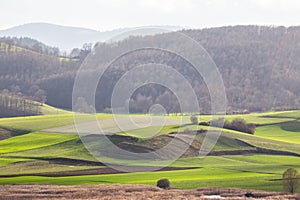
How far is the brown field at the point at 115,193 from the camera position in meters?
45.1

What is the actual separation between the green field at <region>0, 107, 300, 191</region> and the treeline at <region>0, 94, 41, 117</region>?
5223 cm

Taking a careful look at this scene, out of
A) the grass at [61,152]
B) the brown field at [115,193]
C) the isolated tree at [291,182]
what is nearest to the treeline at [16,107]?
the grass at [61,152]

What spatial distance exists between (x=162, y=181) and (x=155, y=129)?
1699 inches

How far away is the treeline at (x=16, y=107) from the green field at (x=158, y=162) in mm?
52227

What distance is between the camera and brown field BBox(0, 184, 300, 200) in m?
45.1

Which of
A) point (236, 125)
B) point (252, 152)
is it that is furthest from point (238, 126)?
point (252, 152)

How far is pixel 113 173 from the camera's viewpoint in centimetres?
6469

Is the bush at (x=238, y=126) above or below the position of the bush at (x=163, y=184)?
above

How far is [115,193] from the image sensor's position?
4744cm

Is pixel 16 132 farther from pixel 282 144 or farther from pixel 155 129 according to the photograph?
pixel 282 144

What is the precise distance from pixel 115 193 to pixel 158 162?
1005 inches

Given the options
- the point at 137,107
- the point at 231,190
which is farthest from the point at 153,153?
the point at 137,107

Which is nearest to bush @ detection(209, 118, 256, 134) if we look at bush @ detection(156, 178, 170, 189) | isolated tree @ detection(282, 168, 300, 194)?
bush @ detection(156, 178, 170, 189)

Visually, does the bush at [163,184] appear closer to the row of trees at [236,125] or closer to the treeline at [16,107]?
the row of trees at [236,125]
